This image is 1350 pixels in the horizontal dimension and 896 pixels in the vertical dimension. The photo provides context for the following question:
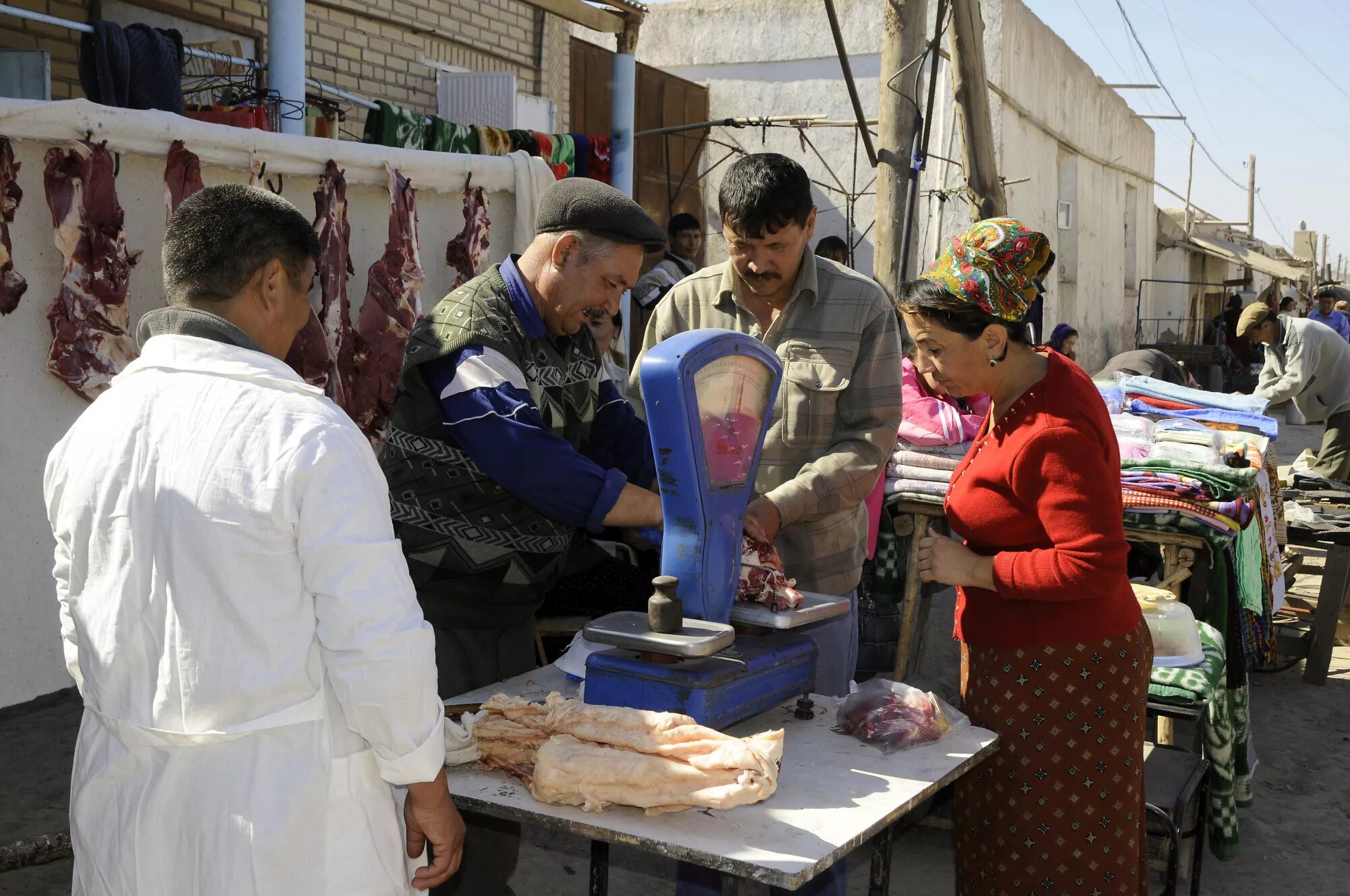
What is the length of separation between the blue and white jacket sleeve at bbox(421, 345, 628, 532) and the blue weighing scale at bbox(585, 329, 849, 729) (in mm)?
200

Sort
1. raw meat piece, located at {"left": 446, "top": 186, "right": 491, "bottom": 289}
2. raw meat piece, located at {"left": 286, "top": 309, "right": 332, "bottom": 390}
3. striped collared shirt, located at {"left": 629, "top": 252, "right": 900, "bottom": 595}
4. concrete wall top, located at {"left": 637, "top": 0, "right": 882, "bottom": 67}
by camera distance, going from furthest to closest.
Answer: concrete wall top, located at {"left": 637, "top": 0, "right": 882, "bottom": 67}
raw meat piece, located at {"left": 446, "top": 186, "right": 491, "bottom": 289}
raw meat piece, located at {"left": 286, "top": 309, "right": 332, "bottom": 390}
striped collared shirt, located at {"left": 629, "top": 252, "right": 900, "bottom": 595}

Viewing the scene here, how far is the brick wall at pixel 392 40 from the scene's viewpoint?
6.86m

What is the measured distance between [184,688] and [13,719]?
11.9ft

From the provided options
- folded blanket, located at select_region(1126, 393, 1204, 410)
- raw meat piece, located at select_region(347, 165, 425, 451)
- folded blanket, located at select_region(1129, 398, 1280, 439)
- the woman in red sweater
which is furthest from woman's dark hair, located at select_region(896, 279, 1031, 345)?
folded blanket, located at select_region(1126, 393, 1204, 410)

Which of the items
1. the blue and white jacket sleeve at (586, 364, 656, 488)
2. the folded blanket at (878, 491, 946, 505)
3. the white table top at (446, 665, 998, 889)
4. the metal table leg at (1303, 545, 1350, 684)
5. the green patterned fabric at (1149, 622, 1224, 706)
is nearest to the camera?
the white table top at (446, 665, 998, 889)

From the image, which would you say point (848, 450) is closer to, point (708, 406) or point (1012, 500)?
point (1012, 500)

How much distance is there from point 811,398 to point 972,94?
4759 millimetres

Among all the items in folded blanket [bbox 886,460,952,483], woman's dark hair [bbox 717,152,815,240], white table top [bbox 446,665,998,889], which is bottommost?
white table top [bbox 446,665,998,889]

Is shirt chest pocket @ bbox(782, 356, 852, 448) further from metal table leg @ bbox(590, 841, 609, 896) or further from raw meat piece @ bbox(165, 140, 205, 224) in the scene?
raw meat piece @ bbox(165, 140, 205, 224)

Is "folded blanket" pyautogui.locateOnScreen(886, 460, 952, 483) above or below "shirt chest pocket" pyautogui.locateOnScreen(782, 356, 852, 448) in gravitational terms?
below

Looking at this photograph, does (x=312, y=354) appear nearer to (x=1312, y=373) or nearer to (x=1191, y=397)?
(x=1191, y=397)

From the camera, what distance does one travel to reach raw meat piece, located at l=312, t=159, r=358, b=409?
5.22 meters

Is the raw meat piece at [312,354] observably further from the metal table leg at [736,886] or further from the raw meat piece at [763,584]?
the metal table leg at [736,886]

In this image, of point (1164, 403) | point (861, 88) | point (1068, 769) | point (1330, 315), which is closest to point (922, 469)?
point (1164, 403)
